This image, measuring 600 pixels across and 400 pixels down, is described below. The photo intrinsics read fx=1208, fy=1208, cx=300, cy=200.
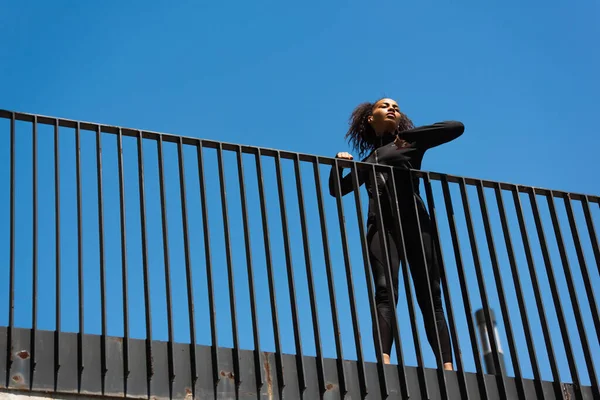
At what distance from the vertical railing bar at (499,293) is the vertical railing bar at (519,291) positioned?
102mm

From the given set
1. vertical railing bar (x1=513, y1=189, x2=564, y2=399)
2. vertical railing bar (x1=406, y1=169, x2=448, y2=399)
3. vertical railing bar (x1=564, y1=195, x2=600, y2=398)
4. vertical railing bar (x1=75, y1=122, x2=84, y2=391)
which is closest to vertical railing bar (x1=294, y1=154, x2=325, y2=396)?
vertical railing bar (x1=406, y1=169, x2=448, y2=399)

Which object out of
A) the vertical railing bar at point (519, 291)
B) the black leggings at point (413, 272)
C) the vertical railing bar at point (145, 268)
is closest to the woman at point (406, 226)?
the black leggings at point (413, 272)

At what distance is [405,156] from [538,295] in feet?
4.24

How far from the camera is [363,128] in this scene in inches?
351

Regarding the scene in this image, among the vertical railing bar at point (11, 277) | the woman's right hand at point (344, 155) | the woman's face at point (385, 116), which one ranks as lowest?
the vertical railing bar at point (11, 277)

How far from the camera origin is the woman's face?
28.4 ft

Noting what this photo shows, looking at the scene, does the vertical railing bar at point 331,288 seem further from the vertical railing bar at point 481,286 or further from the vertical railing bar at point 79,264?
the vertical railing bar at point 79,264

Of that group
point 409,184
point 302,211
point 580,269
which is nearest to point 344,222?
point 302,211

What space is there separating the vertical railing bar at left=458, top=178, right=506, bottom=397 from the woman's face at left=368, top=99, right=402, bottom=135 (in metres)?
1.08

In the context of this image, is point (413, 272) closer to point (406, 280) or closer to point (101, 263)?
point (406, 280)

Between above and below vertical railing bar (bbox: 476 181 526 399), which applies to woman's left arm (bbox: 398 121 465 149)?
above

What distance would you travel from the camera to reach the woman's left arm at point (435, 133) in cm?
795

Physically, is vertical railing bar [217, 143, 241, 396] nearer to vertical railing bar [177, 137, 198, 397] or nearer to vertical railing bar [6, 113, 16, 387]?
vertical railing bar [177, 137, 198, 397]

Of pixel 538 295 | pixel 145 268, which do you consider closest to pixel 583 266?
pixel 538 295
